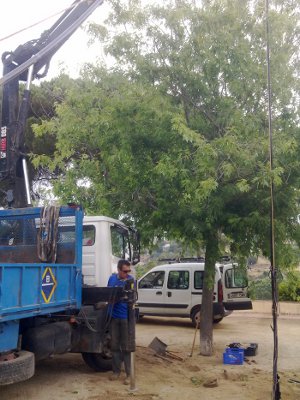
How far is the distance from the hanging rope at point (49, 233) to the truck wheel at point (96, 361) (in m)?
1.85

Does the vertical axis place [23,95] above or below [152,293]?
above

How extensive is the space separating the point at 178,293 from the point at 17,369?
900 cm

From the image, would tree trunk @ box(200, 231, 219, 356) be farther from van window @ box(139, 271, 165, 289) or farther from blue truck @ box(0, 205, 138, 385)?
van window @ box(139, 271, 165, 289)

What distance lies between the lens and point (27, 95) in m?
8.50

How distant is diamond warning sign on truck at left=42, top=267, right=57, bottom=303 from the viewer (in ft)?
21.1

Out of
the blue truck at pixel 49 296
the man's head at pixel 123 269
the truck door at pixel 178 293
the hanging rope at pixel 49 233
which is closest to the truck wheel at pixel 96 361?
the blue truck at pixel 49 296

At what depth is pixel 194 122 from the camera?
8992 mm

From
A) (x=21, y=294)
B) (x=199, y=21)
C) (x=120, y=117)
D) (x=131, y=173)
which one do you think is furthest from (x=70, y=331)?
(x=199, y=21)

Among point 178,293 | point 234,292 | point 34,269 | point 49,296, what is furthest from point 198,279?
point 34,269

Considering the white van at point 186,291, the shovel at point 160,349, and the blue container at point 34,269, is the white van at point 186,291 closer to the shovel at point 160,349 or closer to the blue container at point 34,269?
the shovel at point 160,349

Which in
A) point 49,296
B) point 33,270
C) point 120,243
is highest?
point 120,243

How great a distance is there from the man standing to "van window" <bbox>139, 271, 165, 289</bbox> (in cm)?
699

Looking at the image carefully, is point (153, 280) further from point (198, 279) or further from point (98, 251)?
point (98, 251)

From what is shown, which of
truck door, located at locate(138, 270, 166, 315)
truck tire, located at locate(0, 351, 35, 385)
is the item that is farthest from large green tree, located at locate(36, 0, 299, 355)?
truck door, located at locate(138, 270, 166, 315)
